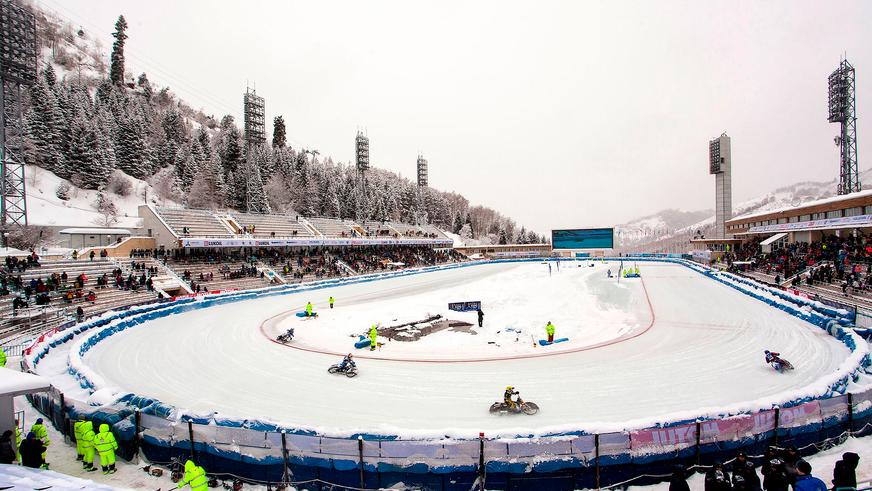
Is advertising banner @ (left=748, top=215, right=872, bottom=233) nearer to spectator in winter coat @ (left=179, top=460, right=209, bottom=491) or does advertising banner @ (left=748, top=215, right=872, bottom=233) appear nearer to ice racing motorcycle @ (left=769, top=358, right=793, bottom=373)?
ice racing motorcycle @ (left=769, top=358, right=793, bottom=373)

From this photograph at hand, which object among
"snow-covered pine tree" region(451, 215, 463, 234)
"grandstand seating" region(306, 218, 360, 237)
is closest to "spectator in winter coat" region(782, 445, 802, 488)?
"grandstand seating" region(306, 218, 360, 237)

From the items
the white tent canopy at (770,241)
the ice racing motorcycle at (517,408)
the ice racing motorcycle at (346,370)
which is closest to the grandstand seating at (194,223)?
the ice racing motorcycle at (346,370)

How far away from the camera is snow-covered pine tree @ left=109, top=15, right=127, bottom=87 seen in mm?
112188

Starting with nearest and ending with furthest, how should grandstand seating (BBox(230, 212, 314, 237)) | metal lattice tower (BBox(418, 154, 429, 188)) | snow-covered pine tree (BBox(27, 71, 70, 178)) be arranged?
grandstand seating (BBox(230, 212, 314, 237)), snow-covered pine tree (BBox(27, 71, 70, 178)), metal lattice tower (BBox(418, 154, 429, 188))

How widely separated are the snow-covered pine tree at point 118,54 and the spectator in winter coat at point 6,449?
132670 millimetres

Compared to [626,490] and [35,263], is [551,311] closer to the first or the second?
[626,490]

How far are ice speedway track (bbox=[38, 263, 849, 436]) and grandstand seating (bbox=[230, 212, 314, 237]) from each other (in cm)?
2644

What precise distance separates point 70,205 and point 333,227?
33.5m

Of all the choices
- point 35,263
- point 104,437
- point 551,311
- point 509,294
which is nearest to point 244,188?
point 35,263

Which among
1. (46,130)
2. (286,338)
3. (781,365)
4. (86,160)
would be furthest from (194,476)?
(46,130)

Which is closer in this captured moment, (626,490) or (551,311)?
(626,490)

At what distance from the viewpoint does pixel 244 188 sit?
254ft

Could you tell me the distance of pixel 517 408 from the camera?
10586 millimetres

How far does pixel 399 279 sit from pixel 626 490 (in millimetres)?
41295
